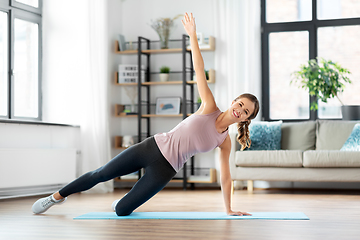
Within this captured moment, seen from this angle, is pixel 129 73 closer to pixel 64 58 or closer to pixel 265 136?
pixel 64 58

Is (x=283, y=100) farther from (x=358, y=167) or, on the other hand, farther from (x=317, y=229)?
(x=317, y=229)

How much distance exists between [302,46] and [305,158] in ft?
5.67

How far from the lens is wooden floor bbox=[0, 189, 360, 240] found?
7.56 feet

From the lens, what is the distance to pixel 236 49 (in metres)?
5.54

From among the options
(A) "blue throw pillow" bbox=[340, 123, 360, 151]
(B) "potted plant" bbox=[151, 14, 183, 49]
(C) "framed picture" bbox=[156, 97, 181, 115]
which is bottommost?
(A) "blue throw pillow" bbox=[340, 123, 360, 151]

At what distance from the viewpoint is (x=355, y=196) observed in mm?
4387

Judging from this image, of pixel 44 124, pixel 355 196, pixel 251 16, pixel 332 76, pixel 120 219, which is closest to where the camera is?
pixel 120 219

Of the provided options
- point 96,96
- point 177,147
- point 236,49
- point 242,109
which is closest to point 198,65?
point 242,109

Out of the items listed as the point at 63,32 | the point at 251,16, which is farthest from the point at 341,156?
the point at 63,32

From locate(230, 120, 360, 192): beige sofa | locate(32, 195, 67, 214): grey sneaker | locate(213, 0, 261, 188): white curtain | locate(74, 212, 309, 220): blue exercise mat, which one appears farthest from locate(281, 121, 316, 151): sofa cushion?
locate(32, 195, 67, 214): grey sneaker

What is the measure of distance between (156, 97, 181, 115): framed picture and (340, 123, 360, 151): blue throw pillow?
1.95 metres

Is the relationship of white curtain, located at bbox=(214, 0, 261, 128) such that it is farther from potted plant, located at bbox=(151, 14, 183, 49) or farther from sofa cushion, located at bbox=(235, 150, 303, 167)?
sofa cushion, located at bbox=(235, 150, 303, 167)

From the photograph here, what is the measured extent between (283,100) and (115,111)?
2031 mm

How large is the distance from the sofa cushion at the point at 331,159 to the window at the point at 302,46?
1.18 m
